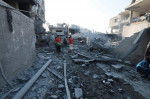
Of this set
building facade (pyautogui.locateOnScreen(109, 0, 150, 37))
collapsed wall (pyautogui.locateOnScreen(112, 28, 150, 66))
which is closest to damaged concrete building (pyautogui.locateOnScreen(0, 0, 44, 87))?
collapsed wall (pyautogui.locateOnScreen(112, 28, 150, 66))

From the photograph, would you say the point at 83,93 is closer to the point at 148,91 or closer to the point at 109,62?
the point at 148,91

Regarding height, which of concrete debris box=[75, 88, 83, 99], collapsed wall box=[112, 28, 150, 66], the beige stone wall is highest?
the beige stone wall

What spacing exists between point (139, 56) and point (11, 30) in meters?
7.46

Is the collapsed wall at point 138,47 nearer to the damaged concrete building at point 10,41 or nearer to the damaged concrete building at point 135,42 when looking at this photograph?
the damaged concrete building at point 135,42

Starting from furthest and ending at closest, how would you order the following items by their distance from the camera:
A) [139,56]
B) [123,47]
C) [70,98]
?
[123,47]
[139,56]
[70,98]

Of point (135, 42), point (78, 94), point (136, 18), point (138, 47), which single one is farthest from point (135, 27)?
point (78, 94)

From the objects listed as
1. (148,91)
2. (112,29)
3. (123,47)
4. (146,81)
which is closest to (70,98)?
(148,91)

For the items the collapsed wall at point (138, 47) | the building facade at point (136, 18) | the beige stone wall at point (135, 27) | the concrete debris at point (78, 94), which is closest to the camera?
the concrete debris at point (78, 94)

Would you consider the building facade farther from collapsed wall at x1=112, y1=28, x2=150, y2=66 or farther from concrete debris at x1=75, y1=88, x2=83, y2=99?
concrete debris at x1=75, y1=88, x2=83, y2=99

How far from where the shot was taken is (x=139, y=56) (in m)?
5.89

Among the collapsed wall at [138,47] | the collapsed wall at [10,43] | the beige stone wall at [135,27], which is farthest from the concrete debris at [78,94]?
the beige stone wall at [135,27]

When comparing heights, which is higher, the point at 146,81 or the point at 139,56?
the point at 139,56

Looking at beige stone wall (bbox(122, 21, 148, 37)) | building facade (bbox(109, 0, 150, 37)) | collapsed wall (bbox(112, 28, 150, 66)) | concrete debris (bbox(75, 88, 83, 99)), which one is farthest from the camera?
building facade (bbox(109, 0, 150, 37))

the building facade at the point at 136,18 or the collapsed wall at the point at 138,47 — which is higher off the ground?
the building facade at the point at 136,18
